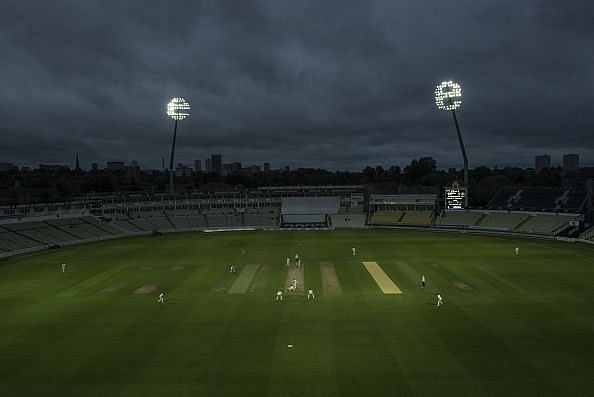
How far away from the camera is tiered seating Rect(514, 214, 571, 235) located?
69.8 m

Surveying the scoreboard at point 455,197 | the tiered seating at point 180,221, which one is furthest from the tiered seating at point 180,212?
the scoreboard at point 455,197

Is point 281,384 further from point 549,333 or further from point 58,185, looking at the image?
point 58,185

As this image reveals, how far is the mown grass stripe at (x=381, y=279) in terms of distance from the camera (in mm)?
34281

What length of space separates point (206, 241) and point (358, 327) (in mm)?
46399

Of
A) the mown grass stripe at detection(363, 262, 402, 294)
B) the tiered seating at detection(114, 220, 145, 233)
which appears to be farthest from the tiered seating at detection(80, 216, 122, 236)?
the mown grass stripe at detection(363, 262, 402, 294)

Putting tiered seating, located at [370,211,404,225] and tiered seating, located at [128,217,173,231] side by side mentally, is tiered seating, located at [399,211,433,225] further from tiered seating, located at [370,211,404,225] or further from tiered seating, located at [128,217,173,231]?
tiered seating, located at [128,217,173,231]

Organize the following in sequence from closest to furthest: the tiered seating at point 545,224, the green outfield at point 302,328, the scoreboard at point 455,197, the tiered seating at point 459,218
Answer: the green outfield at point 302,328, the tiered seating at point 545,224, the tiered seating at point 459,218, the scoreboard at point 455,197

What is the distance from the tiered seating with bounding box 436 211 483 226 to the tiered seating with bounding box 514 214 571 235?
899cm

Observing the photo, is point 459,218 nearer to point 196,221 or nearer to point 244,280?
point 196,221

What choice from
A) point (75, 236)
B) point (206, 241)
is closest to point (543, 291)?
point (206, 241)

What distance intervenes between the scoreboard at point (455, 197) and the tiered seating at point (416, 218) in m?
5.27

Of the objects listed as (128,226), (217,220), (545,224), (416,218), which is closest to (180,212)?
(217,220)

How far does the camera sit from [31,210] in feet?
244

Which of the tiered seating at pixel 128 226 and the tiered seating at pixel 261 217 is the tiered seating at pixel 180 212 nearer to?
the tiered seating at pixel 128 226
